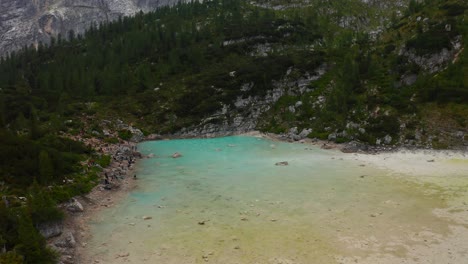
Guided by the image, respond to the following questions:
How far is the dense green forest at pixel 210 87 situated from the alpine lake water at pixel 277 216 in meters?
5.67

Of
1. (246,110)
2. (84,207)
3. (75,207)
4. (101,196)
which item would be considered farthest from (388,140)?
(75,207)

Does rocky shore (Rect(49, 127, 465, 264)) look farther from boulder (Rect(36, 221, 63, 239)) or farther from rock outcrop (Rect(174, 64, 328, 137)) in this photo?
rock outcrop (Rect(174, 64, 328, 137))

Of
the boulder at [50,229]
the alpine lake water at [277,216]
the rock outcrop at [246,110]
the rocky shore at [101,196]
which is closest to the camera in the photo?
the alpine lake water at [277,216]

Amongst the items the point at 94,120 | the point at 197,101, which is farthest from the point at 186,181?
the point at 197,101

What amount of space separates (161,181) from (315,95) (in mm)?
54270

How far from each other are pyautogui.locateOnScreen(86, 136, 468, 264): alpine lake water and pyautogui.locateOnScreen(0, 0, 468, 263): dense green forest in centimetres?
567

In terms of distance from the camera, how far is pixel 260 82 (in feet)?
301

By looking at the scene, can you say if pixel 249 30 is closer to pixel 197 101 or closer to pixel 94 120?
pixel 197 101

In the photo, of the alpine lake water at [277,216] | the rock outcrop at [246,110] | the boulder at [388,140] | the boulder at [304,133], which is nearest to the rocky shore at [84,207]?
the alpine lake water at [277,216]

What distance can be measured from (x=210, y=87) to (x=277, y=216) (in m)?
73.2

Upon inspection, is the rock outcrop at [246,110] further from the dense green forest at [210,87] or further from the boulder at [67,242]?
the boulder at [67,242]

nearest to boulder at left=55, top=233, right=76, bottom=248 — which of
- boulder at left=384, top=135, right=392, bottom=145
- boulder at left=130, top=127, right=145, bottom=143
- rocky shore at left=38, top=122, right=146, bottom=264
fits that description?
rocky shore at left=38, top=122, right=146, bottom=264

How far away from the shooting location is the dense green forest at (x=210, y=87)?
30203 millimetres

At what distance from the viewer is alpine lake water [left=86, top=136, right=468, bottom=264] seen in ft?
62.5
